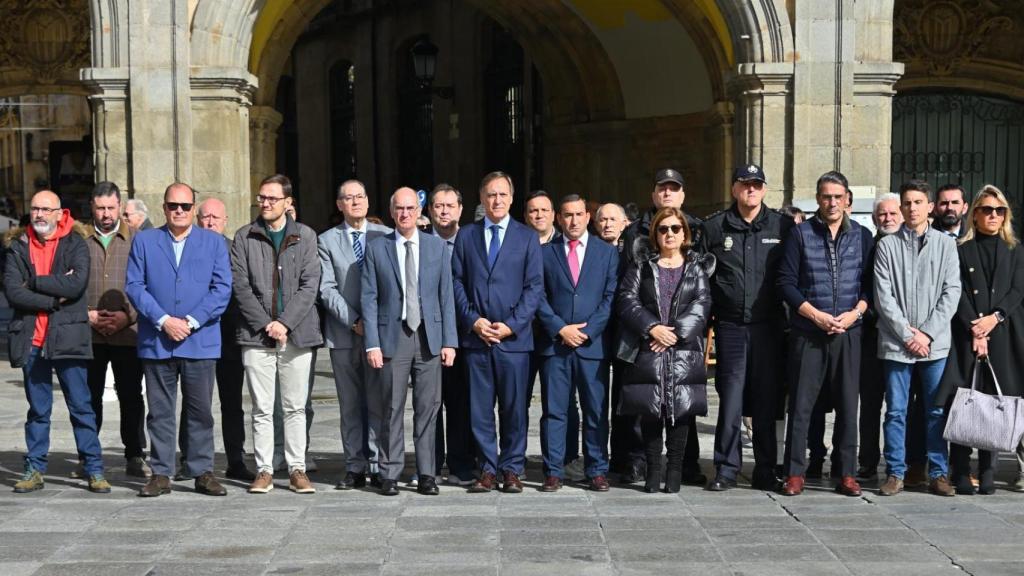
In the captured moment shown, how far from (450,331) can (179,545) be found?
6.91 ft

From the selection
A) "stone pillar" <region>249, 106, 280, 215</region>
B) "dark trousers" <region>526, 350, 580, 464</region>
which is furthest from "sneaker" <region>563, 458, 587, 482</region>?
"stone pillar" <region>249, 106, 280, 215</region>

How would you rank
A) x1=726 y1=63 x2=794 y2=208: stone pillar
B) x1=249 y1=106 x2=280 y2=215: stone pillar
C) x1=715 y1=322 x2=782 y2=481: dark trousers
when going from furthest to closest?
x1=249 y1=106 x2=280 y2=215: stone pillar → x1=726 y1=63 x2=794 y2=208: stone pillar → x1=715 y1=322 x2=782 y2=481: dark trousers

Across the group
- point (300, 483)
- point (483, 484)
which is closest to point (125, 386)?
point (300, 483)

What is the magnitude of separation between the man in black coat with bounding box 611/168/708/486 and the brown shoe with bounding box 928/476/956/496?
49.6 inches

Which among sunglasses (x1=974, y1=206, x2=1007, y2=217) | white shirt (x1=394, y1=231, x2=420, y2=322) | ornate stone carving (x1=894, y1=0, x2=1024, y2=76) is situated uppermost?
ornate stone carving (x1=894, y1=0, x2=1024, y2=76)

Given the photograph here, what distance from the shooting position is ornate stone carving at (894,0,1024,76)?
18.9m

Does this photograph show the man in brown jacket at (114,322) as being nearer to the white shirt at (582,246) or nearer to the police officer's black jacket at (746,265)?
the white shirt at (582,246)

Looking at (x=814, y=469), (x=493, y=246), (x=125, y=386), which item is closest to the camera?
(x=493, y=246)

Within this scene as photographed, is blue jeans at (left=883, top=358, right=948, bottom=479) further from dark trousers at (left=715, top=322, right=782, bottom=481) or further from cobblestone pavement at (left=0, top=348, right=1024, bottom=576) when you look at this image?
dark trousers at (left=715, top=322, right=782, bottom=481)

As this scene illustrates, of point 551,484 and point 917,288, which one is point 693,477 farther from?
point 917,288

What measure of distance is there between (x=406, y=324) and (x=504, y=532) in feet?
5.19

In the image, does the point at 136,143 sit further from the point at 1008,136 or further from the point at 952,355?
the point at 1008,136

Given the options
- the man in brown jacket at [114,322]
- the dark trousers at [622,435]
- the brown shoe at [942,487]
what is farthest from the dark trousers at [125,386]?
the brown shoe at [942,487]

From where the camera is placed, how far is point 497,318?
8320 mm
